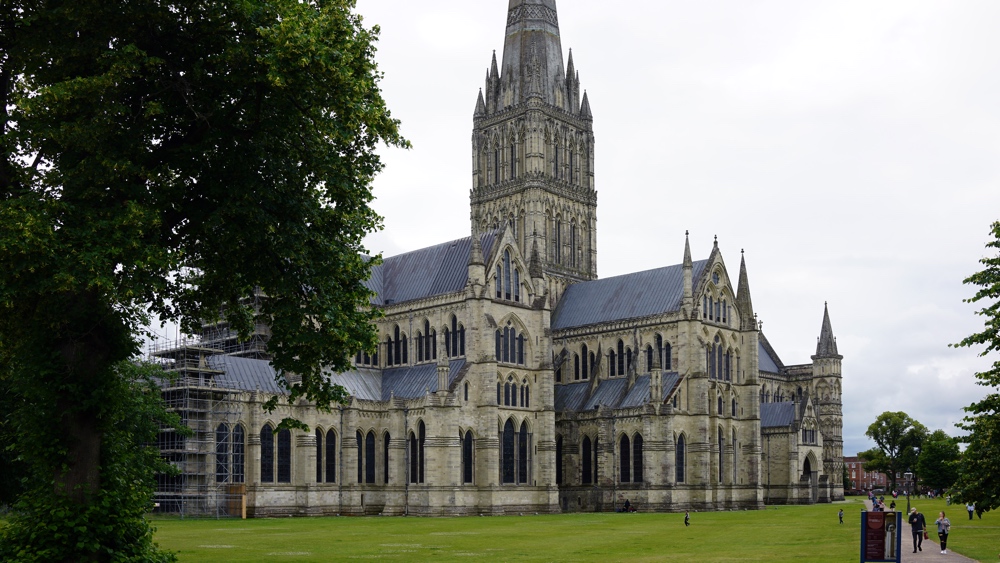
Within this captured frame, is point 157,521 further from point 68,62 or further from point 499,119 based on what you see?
point 499,119

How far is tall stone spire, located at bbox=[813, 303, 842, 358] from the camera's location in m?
111

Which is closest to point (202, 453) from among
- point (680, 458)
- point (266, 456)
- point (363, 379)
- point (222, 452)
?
point (222, 452)

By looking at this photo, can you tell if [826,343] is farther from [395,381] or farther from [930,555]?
[930,555]

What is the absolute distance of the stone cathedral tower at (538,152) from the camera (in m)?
96.3

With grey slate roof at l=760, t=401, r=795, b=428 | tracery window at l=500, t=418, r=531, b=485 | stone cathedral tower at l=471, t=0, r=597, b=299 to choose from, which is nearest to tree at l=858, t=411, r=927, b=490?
grey slate roof at l=760, t=401, r=795, b=428

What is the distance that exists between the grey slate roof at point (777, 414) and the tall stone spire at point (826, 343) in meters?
13.6

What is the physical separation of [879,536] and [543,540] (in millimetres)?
18133

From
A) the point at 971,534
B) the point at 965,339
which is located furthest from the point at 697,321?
the point at 965,339

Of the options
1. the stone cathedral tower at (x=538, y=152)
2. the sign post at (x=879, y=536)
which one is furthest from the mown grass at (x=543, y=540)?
the stone cathedral tower at (x=538, y=152)

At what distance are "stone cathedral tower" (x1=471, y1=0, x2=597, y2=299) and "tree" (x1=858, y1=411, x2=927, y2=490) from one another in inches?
3029

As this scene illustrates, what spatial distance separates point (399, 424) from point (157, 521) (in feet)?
62.1

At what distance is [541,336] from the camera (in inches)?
3115

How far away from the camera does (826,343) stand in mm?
111750

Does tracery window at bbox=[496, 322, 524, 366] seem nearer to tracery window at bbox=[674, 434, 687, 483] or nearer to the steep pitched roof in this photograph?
tracery window at bbox=[674, 434, 687, 483]
